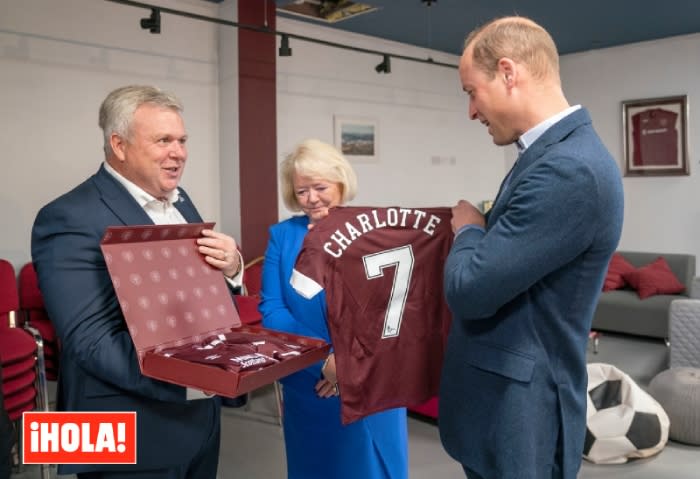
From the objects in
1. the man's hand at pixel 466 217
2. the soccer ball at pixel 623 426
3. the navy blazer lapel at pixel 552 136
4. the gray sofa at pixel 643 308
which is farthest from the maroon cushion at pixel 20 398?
the gray sofa at pixel 643 308

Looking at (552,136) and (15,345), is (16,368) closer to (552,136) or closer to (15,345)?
(15,345)

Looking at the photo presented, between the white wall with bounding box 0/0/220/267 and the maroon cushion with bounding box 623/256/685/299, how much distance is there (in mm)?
4520

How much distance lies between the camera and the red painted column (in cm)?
527

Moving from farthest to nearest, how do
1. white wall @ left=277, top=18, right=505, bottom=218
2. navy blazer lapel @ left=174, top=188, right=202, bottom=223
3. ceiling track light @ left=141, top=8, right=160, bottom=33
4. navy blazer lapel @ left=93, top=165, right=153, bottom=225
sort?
white wall @ left=277, top=18, right=505, bottom=218 < ceiling track light @ left=141, top=8, right=160, bottom=33 < navy blazer lapel @ left=174, top=188, right=202, bottom=223 < navy blazer lapel @ left=93, top=165, right=153, bottom=225

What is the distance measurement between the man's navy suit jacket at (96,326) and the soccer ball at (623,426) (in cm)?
257

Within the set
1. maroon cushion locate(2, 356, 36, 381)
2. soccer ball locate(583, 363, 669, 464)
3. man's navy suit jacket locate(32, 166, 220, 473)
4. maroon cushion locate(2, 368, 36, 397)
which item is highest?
man's navy suit jacket locate(32, 166, 220, 473)

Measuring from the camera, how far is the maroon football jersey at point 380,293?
165cm

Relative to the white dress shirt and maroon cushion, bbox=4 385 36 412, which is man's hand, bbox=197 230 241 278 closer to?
the white dress shirt

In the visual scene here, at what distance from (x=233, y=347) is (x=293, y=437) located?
2.75 feet

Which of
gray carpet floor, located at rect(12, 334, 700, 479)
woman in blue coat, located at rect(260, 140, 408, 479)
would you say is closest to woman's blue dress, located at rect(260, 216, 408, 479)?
woman in blue coat, located at rect(260, 140, 408, 479)

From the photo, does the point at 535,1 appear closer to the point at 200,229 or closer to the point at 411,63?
the point at 411,63

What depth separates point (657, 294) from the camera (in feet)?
19.9

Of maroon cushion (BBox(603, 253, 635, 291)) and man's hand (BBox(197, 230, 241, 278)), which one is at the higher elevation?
man's hand (BBox(197, 230, 241, 278))

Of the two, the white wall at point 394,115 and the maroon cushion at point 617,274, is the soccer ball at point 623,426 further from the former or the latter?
the white wall at point 394,115
